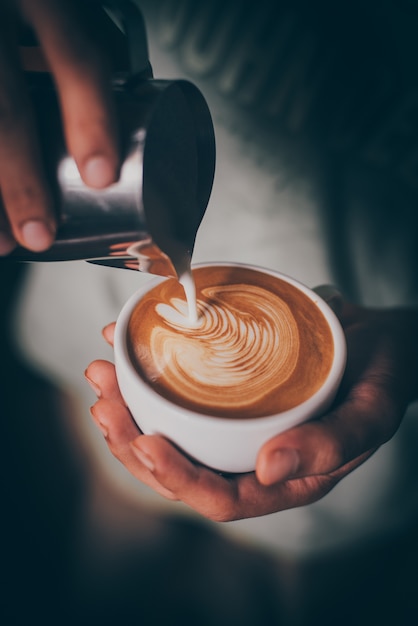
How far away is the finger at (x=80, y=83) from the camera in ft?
1.66

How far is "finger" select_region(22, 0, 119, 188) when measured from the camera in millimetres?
505

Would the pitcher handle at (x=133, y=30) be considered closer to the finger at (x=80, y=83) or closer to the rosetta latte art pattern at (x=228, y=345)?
the finger at (x=80, y=83)

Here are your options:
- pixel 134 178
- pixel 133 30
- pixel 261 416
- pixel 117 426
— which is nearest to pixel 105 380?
pixel 117 426

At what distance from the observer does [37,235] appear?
551 millimetres

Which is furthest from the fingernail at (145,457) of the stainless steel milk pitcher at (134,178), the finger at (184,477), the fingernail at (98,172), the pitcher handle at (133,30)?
the pitcher handle at (133,30)

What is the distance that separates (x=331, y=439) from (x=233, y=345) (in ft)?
0.71

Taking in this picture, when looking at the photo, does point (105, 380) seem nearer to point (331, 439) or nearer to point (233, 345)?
point (233, 345)

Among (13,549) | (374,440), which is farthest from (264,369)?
(13,549)

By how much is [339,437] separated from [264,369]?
0.15 m

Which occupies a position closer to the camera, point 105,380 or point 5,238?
point 5,238

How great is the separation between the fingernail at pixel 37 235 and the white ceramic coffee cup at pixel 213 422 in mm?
221

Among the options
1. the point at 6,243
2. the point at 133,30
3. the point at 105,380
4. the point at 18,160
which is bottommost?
the point at 105,380

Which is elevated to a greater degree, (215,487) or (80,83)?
(80,83)

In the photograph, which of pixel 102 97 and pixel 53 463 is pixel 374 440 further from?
pixel 53 463
